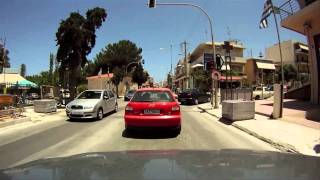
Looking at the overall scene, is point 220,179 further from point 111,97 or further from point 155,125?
point 111,97

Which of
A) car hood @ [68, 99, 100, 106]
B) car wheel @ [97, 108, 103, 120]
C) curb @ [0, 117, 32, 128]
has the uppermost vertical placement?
car hood @ [68, 99, 100, 106]

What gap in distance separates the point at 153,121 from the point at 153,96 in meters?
1.12

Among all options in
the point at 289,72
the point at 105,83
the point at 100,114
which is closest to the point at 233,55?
the point at 289,72

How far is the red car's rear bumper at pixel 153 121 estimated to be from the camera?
13.3 m

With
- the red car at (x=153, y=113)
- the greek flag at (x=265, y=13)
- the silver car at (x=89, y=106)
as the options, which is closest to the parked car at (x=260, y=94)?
the greek flag at (x=265, y=13)

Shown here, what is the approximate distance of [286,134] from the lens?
43.3ft

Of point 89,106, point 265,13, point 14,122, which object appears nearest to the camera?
point 14,122

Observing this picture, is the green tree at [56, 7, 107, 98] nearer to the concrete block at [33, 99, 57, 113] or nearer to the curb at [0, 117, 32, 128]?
the concrete block at [33, 99, 57, 113]

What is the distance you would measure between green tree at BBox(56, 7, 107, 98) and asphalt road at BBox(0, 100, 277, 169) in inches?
632

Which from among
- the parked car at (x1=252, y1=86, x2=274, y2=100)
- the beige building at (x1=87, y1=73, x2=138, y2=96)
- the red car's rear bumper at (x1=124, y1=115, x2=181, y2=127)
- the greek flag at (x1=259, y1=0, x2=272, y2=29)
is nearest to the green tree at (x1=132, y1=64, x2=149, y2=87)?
the beige building at (x1=87, y1=73, x2=138, y2=96)

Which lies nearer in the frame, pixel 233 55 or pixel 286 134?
pixel 286 134

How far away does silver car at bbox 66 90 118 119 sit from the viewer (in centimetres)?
1994

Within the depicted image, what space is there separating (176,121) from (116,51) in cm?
8503

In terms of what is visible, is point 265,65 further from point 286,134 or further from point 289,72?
point 286,134
